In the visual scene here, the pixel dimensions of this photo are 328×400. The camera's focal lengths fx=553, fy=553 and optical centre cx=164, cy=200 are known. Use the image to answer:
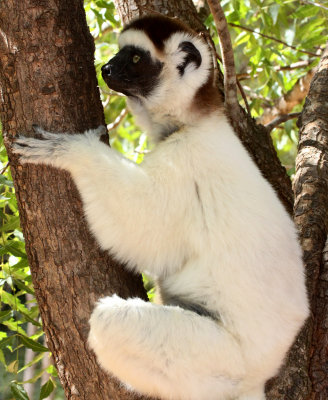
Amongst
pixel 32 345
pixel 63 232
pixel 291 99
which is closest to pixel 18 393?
pixel 32 345

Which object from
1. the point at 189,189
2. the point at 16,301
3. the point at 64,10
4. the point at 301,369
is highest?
the point at 64,10

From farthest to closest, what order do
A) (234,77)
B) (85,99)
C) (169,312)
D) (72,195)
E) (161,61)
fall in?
(234,77), (161,61), (85,99), (72,195), (169,312)

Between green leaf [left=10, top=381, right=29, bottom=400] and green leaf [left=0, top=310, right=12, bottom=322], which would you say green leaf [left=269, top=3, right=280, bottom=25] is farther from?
green leaf [left=10, top=381, right=29, bottom=400]

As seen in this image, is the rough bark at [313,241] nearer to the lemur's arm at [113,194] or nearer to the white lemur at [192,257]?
the white lemur at [192,257]

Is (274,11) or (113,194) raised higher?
(274,11)

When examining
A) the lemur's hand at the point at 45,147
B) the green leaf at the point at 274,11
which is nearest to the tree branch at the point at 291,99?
the green leaf at the point at 274,11

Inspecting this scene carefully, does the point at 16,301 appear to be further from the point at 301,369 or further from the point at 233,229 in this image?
the point at 301,369

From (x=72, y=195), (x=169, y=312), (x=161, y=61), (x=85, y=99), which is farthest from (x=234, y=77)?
(x=169, y=312)

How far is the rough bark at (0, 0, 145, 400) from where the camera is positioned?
2.85 metres

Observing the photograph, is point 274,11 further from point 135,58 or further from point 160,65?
point 135,58

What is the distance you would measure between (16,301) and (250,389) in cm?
170

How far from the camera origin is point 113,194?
2.99 m

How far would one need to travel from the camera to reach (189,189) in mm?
3061

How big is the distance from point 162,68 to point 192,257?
1243 mm
